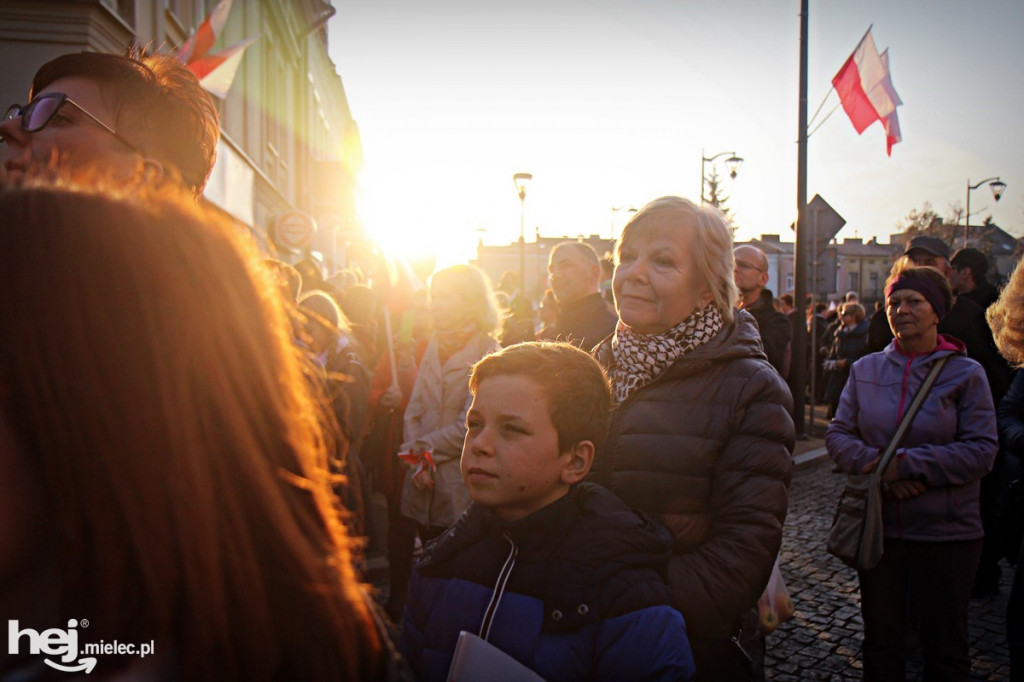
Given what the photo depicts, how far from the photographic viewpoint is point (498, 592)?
1594 millimetres

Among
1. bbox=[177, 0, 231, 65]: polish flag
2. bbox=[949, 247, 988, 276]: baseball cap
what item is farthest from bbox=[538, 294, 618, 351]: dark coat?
bbox=[177, 0, 231, 65]: polish flag

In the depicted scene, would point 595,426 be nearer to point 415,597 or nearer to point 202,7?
point 415,597

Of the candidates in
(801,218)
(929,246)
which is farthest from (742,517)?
(801,218)

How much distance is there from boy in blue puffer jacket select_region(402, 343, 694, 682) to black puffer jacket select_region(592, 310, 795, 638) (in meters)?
0.14

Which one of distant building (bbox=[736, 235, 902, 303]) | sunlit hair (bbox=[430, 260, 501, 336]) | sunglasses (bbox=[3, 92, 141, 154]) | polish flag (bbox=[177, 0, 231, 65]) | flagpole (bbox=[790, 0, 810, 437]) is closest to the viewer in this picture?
sunglasses (bbox=[3, 92, 141, 154])

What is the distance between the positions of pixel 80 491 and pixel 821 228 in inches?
419

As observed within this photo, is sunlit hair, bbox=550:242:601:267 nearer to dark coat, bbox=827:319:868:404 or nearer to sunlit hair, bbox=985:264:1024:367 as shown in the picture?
sunlit hair, bbox=985:264:1024:367

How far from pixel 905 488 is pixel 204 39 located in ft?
28.8

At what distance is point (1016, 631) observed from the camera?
2.34 meters

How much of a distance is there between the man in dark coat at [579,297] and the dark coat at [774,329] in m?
1.34

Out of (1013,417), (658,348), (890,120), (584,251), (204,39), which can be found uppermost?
(204,39)

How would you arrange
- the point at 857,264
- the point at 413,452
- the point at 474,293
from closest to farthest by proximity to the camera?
the point at 413,452 < the point at 474,293 < the point at 857,264

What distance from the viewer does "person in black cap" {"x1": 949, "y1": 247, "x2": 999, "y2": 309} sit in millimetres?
5352

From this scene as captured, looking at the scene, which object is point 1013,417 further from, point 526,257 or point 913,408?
point 526,257
